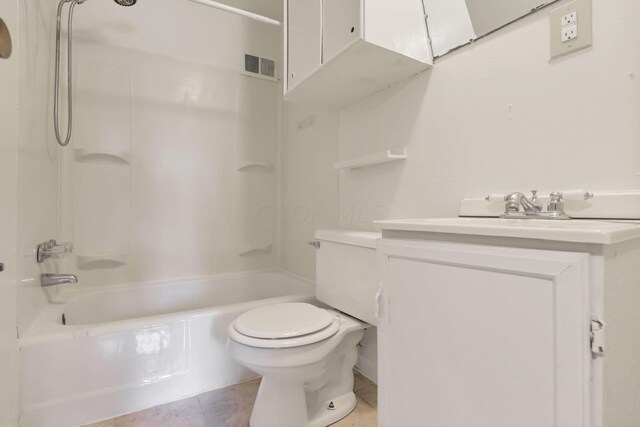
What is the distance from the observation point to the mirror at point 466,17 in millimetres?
932

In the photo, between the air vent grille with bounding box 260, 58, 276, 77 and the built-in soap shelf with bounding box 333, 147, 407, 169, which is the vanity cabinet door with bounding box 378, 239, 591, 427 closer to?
the built-in soap shelf with bounding box 333, 147, 407, 169

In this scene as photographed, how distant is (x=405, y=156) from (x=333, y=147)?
0.57 meters

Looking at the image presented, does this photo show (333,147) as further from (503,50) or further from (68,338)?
(68,338)

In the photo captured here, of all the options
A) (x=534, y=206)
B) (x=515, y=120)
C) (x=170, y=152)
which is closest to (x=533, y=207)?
(x=534, y=206)

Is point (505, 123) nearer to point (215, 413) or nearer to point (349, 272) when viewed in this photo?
point (349, 272)

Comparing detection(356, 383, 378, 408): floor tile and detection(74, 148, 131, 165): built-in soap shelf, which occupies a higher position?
detection(74, 148, 131, 165): built-in soap shelf

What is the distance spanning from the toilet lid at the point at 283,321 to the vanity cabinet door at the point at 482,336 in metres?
0.33

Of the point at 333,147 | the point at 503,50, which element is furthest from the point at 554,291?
the point at 333,147

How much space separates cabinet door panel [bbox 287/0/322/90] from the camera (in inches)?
47.9

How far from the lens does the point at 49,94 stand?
1445 mm

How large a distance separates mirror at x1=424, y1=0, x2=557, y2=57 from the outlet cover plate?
59 millimetres

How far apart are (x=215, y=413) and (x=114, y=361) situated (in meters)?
0.46

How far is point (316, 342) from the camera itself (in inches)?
40.6

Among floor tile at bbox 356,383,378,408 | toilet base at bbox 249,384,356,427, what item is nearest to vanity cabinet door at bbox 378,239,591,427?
toilet base at bbox 249,384,356,427
